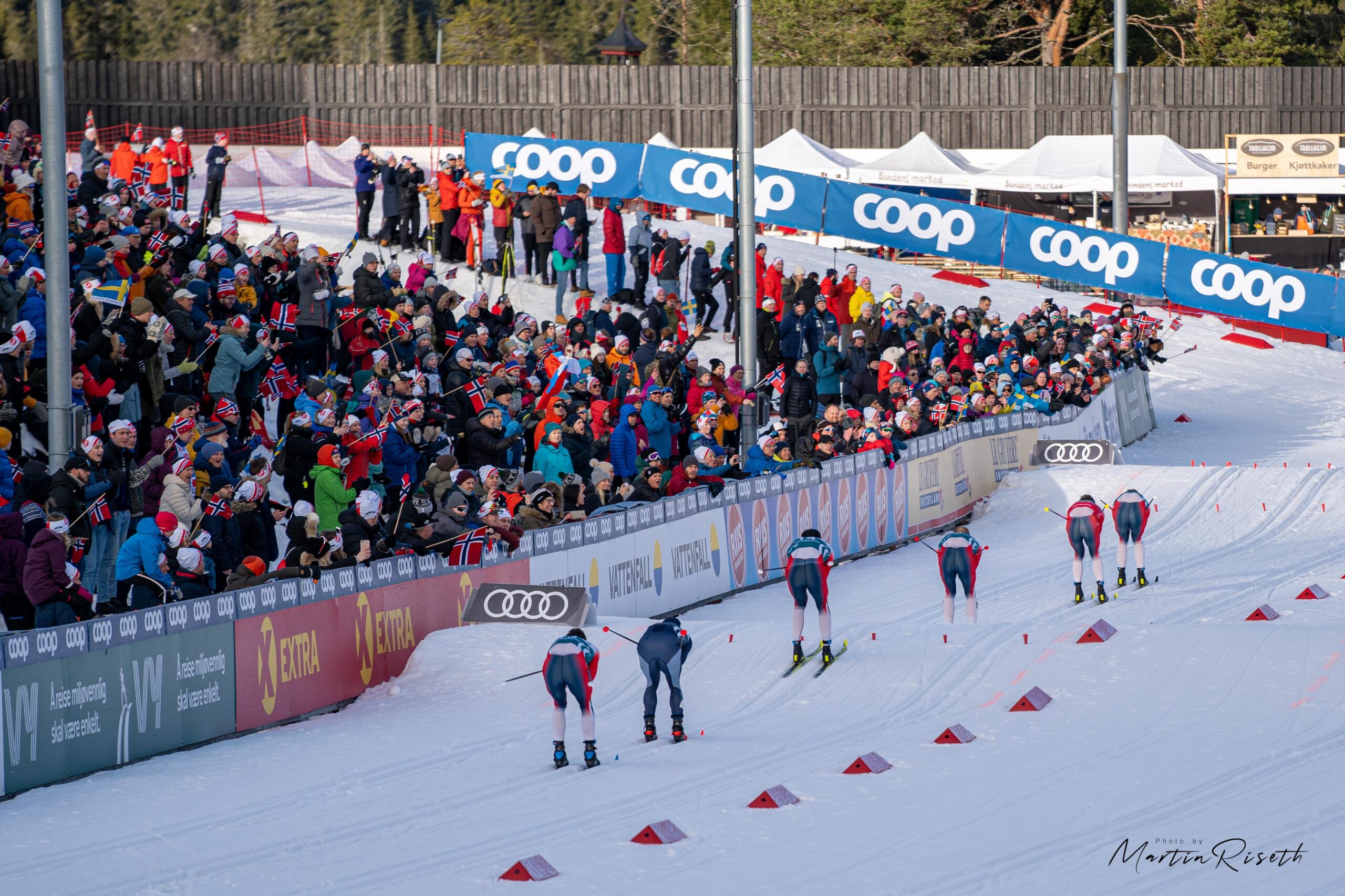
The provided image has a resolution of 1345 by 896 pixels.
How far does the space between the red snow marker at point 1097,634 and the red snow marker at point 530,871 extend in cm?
627

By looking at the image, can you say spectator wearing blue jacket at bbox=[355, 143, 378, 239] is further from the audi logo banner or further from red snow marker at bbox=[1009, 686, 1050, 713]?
red snow marker at bbox=[1009, 686, 1050, 713]

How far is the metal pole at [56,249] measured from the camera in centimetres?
1260

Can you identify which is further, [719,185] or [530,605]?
[719,185]

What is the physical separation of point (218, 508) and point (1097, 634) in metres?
7.06

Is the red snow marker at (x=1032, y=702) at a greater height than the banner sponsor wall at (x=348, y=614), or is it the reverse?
the banner sponsor wall at (x=348, y=614)

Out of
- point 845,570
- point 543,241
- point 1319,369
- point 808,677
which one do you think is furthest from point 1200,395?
point 808,677

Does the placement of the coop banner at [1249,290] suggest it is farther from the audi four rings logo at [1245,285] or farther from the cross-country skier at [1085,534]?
the cross-country skier at [1085,534]

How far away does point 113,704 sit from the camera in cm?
1121

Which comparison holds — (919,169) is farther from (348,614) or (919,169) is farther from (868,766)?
(868,766)

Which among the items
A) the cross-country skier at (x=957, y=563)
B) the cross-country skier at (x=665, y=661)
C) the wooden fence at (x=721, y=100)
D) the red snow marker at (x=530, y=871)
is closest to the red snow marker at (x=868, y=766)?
the cross-country skier at (x=665, y=661)

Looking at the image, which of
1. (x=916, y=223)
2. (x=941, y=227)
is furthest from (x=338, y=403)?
(x=941, y=227)

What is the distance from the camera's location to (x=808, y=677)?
45.1ft

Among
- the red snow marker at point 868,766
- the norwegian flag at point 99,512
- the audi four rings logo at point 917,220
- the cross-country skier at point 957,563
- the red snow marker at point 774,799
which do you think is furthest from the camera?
the audi four rings logo at point 917,220

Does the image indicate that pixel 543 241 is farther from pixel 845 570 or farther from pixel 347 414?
pixel 347 414
